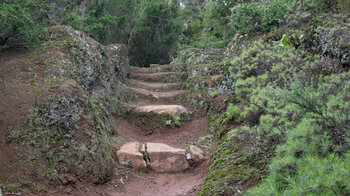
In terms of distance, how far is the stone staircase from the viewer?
8.41 m

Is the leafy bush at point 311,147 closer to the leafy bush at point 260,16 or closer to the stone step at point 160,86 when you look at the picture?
the leafy bush at point 260,16

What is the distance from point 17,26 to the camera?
873 centimetres

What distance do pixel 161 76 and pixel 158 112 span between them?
23.2 feet

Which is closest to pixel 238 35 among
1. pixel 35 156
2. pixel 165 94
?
pixel 165 94

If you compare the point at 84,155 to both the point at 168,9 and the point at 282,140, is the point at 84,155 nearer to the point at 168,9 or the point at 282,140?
the point at 282,140

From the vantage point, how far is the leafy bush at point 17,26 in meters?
8.18

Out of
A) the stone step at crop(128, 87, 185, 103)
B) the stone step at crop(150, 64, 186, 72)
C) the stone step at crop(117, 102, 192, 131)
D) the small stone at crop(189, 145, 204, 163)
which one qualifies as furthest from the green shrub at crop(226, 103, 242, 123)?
the stone step at crop(150, 64, 186, 72)

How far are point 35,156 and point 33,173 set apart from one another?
1.60 feet

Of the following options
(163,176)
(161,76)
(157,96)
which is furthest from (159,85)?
(163,176)

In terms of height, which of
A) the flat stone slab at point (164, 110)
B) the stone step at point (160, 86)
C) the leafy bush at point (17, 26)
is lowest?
the flat stone slab at point (164, 110)

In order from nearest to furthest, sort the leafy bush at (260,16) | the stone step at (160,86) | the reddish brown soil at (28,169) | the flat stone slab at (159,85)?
the reddish brown soil at (28,169), the leafy bush at (260,16), the stone step at (160,86), the flat stone slab at (159,85)

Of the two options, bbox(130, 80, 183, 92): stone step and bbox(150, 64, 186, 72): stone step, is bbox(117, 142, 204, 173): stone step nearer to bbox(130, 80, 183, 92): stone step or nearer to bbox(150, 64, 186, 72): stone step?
bbox(130, 80, 183, 92): stone step

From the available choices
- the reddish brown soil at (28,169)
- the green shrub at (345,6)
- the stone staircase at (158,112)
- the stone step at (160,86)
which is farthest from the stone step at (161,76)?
the green shrub at (345,6)

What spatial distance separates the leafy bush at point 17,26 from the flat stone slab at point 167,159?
5.67 metres
